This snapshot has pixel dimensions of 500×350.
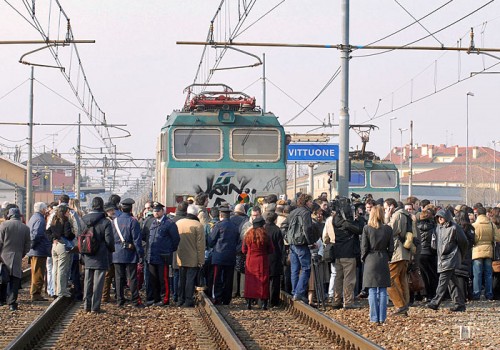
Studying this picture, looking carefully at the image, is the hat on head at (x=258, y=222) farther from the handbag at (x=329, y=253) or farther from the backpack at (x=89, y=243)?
the backpack at (x=89, y=243)

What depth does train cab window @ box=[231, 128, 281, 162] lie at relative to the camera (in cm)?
2100

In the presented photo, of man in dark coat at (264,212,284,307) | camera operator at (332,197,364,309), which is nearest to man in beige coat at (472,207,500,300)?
camera operator at (332,197,364,309)

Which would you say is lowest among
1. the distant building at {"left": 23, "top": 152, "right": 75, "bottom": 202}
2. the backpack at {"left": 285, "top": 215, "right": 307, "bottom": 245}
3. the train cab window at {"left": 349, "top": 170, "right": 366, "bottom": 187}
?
the backpack at {"left": 285, "top": 215, "right": 307, "bottom": 245}

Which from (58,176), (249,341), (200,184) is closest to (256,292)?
(249,341)

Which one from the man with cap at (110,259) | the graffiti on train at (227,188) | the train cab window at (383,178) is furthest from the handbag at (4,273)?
the train cab window at (383,178)

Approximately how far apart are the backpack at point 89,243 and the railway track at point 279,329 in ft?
6.34

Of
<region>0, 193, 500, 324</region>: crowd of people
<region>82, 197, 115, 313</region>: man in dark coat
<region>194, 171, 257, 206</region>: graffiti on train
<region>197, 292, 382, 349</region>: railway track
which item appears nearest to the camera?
<region>197, 292, 382, 349</region>: railway track

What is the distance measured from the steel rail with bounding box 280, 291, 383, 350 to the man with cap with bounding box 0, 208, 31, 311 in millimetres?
4365

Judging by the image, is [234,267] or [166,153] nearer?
[234,267]

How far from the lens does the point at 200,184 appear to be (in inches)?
815

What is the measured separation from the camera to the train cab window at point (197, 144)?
20.7 m

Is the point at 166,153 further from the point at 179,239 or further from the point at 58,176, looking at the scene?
the point at 58,176

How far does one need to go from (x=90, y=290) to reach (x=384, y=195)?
22.4 meters

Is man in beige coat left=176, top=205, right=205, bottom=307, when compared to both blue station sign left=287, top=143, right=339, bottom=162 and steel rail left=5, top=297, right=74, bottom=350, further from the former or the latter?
blue station sign left=287, top=143, right=339, bottom=162
